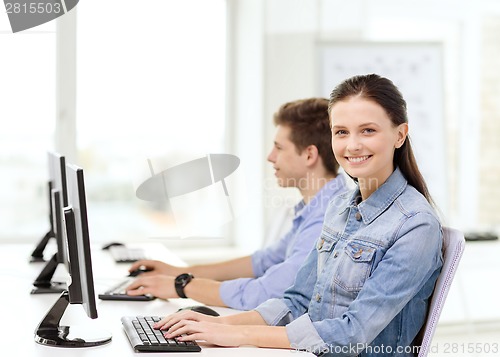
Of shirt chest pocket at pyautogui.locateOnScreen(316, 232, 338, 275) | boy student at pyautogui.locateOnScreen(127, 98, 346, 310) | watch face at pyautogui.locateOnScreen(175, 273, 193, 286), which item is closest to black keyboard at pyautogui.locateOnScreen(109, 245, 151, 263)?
boy student at pyautogui.locateOnScreen(127, 98, 346, 310)

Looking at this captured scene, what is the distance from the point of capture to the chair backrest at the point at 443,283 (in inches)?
63.6

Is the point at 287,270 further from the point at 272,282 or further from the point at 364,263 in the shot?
the point at 364,263

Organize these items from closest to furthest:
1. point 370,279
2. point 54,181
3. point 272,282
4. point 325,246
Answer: point 370,279 → point 325,246 → point 272,282 → point 54,181

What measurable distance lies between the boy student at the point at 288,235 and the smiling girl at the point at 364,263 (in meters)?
0.25

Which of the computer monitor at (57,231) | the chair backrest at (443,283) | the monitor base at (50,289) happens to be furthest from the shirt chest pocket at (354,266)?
the monitor base at (50,289)

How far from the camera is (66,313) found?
2.00 meters

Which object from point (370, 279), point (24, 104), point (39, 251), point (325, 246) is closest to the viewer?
point (370, 279)

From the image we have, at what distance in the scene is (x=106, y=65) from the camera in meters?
4.04

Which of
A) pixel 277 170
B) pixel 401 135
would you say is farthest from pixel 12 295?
pixel 401 135

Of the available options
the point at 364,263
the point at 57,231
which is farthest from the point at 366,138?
the point at 57,231

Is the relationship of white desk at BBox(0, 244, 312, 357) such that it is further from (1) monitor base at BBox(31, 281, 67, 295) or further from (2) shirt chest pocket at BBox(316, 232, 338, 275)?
(2) shirt chest pocket at BBox(316, 232, 338, 275)

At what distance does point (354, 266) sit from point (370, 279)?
97mm

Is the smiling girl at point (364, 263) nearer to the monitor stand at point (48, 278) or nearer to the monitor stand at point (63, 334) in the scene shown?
the monitor stand at point (63, 334)

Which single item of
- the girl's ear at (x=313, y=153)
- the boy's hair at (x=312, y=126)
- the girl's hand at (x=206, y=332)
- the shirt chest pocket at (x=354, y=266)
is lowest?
the girl's hand at (x=206, y=332)
